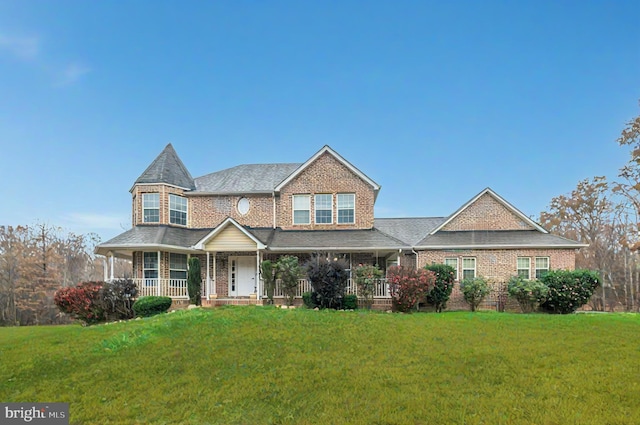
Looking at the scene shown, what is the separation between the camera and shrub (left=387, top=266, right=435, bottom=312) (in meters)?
17.3

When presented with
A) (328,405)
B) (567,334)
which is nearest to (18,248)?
(328,405)

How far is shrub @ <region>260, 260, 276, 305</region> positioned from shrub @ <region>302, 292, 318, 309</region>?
5.64ft

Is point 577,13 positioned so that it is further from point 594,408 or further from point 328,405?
point 328,405

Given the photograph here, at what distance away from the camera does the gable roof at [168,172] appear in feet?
71.5

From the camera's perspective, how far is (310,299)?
58.5ft

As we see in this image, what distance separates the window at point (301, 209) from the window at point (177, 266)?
604 centimetres

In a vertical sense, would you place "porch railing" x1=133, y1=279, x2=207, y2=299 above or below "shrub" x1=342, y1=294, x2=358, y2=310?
above

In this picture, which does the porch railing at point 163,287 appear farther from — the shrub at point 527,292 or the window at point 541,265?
the window at point 541,265

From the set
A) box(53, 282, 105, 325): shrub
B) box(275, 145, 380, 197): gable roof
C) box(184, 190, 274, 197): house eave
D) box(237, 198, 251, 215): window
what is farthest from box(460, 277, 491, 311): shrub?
box(53, 282, 105, 325): shrub

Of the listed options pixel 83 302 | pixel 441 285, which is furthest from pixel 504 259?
pixel 83 302

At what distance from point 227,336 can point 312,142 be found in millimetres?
15282

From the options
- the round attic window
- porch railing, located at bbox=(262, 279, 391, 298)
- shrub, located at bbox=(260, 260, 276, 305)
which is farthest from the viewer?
the round attic window

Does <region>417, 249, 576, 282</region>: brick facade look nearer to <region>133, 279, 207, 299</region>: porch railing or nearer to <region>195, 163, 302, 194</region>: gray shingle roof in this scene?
<region>195, 163, 302, 194</region>: gray shingle roof

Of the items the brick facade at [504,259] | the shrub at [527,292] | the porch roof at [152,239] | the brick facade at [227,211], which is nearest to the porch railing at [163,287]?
the porch roof at [152,239]
